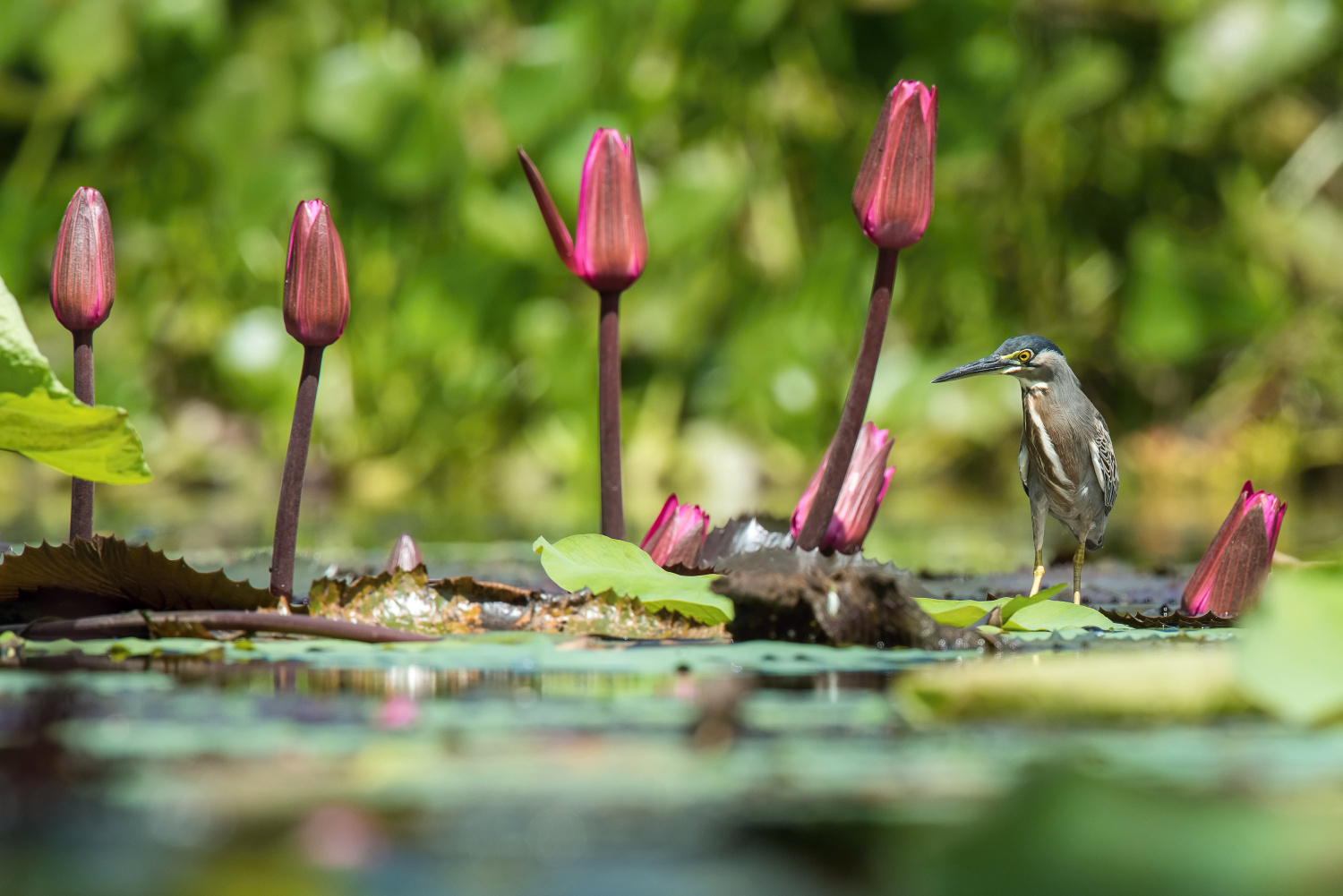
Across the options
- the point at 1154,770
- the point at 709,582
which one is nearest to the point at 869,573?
the point at 709,582

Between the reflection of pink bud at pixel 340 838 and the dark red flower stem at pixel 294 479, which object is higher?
the dark red flower stem at pixel 294 479

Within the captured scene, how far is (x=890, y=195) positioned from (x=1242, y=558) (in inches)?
15.7

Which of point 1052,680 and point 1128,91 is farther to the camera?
point 1128,91

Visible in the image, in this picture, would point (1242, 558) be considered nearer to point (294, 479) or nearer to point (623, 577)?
point (623, 577)

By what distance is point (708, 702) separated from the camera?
69 cm

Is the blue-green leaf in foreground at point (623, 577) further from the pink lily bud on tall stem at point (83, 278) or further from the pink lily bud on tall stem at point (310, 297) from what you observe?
the pink lily bud on tall stem at point (83, 278)

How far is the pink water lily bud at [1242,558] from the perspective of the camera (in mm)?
1117

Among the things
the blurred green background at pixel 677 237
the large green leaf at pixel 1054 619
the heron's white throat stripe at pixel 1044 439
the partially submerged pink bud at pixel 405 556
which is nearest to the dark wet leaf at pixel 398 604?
the partially submerged pink bud at pixel 405 556

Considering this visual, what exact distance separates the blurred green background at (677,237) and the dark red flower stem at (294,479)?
9.69 feet

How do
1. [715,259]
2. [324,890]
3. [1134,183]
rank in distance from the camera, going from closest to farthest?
[324,890], [715,259], [1134,183]

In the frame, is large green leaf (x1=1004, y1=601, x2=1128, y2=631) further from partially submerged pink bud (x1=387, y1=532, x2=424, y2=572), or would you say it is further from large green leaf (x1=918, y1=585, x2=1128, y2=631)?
partially submerged pink bud (x1=387, y1=532, x2=424, y2=572)

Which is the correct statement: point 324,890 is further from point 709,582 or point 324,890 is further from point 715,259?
point 715,259

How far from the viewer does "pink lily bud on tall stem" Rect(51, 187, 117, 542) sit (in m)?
1.07

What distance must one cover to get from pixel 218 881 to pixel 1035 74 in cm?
580
